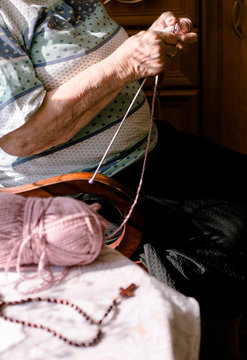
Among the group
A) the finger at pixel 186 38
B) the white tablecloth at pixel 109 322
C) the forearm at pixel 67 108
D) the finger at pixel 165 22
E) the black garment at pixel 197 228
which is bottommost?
the black garment at pixel 197 228

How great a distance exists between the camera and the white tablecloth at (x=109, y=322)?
588 mm

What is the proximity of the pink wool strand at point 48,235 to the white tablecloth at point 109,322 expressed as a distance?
3cm

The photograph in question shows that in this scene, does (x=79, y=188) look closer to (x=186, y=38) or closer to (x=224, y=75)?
(x=186, y=38)

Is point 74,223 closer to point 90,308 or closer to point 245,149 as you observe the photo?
point 90,308

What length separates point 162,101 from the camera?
6.51ft

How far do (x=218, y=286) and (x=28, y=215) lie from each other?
1.66 ft

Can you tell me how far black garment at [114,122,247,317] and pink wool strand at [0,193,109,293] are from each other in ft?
1.03

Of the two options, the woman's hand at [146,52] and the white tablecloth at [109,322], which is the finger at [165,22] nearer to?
the woman's hand at [146,52]

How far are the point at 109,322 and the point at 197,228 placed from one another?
0.47 m

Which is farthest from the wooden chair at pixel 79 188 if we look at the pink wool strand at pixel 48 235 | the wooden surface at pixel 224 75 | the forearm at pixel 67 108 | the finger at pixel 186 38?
the wooden surface at pixel 224 75

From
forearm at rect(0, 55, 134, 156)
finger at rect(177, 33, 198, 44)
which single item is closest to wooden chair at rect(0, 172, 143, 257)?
forearm at rect(0, 55, 134, 156)

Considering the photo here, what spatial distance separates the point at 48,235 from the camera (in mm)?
704

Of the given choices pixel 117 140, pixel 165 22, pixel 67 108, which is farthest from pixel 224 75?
pixel 67 108

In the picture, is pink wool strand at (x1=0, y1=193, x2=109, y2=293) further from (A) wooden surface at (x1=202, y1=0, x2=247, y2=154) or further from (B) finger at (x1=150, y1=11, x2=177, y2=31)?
(A) wooden surface at (x1=202, y1=0, x2=247, y2=154)
